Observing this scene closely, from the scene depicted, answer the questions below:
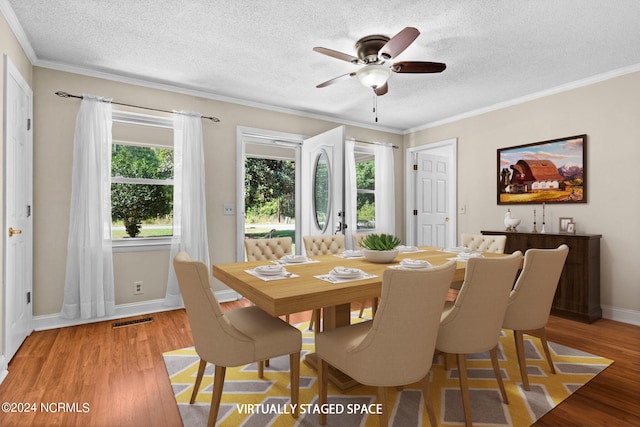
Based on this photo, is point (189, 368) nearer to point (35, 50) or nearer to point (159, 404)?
point (159, 404)

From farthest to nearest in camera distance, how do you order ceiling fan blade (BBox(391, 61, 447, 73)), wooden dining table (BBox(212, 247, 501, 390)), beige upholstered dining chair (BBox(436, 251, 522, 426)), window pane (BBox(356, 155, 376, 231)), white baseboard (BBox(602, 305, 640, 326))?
window pane (BBox(356, 155, 376, 231)) < white baseboard (BBox(602, 305, 640, 326)) < ceiling fan blade (BBox(391, 61, 447, 73)) < beige upholstered dining chair (BBox(436, 251, 522, 426)) < wooden dining table (BBox(212, 247, 501, 390))

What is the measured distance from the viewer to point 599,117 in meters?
3.51

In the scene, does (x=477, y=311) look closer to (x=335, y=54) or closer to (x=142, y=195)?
(x=335, y=54)

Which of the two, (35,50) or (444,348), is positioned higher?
(35,50)

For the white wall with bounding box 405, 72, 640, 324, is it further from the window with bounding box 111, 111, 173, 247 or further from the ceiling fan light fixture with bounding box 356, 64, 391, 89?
the window with bounding box 111, 111, 173, 247

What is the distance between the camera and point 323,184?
14.6 ft

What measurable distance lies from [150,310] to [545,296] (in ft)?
12.1

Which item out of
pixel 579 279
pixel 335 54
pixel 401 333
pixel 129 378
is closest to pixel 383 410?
pixel 401 333

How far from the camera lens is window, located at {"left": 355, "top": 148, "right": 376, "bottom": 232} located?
5629 millimetres

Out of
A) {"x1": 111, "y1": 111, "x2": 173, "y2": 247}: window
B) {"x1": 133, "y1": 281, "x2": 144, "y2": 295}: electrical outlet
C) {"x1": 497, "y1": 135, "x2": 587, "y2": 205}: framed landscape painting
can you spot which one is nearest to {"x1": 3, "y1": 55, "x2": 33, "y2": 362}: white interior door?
{"x1": 111, "y1": 111, "x2": 173, "y2": 247}: window

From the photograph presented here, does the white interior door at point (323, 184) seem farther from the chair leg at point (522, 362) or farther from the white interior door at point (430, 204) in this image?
the chair leg at point (522, 362)

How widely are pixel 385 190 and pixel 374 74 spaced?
9.78ft

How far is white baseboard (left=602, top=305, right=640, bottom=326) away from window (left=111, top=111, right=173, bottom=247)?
4812mm

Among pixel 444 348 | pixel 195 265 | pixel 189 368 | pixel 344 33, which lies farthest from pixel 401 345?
pixel 344 33
